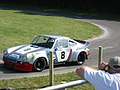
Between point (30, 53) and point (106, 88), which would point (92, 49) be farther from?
point (106, 88)

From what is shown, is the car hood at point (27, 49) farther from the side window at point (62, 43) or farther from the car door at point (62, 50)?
the side window at point (62, 43)

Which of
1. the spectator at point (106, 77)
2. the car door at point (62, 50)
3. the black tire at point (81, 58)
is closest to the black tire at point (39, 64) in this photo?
the car door at point (62, 50)

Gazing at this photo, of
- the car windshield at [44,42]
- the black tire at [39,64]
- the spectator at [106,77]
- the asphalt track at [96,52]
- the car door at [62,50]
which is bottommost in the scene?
the asphalt track at [96,52]

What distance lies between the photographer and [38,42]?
591 inches

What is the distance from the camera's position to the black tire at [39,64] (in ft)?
44.6

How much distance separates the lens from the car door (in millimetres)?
14461

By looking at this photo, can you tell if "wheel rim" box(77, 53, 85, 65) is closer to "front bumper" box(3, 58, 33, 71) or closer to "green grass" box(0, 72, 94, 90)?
"front bumper" box(3, 58, 33, 71)

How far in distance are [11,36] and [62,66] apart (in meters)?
9.46

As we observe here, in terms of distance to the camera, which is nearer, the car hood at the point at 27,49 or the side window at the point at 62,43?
the car hood at the point at 27,49

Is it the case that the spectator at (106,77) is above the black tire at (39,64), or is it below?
above

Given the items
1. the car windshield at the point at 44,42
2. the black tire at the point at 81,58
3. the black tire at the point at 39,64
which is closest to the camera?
the black tire at the point at 39,64

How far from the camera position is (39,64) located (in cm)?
1380

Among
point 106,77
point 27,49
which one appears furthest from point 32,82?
point 106,77

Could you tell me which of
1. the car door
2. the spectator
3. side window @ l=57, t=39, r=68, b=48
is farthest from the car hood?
the spectator
